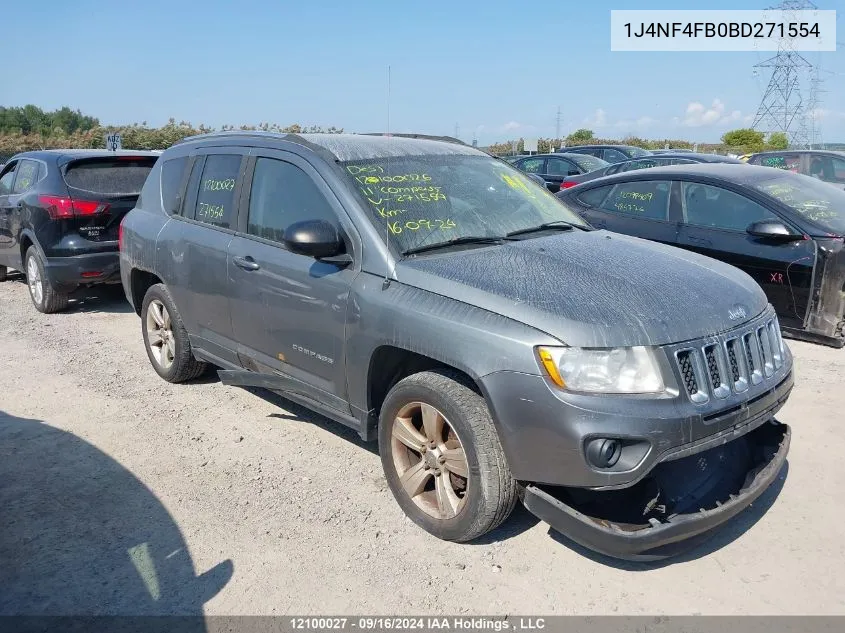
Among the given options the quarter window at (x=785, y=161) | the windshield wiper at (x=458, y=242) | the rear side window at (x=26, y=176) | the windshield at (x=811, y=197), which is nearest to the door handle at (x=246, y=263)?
the windshield wiper at (x=458, y=242)

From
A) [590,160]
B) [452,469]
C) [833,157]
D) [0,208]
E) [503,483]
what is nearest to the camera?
[503,483]

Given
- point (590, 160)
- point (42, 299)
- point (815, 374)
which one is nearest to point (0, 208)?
point (42, 299)

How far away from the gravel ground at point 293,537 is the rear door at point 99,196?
3.01 meters

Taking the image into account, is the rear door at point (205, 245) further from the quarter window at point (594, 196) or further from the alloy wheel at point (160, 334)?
the quarter window at point (594, 196)

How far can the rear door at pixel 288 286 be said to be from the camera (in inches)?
149

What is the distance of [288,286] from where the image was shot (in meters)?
4.02

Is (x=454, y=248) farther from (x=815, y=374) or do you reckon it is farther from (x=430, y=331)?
(x=815, y=374)

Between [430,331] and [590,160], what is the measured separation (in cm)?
1357

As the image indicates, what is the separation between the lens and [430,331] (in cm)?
324

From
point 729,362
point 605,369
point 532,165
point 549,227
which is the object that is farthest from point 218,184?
point 532,165

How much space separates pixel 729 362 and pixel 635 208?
14.3ft

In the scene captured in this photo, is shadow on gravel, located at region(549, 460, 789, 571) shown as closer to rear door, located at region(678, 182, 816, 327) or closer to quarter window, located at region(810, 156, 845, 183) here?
rear door, located at region(678, 182, 816, 327)

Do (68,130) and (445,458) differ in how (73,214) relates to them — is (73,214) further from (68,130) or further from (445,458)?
(68,130)

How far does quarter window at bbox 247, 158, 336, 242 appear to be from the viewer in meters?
4.00
